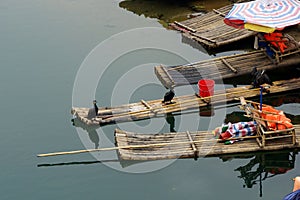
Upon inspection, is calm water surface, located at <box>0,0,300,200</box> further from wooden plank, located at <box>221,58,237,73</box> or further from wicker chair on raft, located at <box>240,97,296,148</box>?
wooden plank, located at <box>221,58,237,73</box>

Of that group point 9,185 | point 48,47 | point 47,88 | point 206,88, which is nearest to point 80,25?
point 48,47

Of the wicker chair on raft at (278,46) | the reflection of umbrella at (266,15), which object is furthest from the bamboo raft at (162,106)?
the reflection of umbrella at (266,15)

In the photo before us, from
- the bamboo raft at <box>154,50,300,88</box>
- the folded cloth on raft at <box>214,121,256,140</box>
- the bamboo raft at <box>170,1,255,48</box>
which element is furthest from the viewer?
the bamboo raft at <box>170,1,255,48</box>

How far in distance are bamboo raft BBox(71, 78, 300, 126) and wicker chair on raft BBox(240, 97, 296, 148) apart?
1.80m

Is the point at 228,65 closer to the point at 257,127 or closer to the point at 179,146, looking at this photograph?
the point at 257,127

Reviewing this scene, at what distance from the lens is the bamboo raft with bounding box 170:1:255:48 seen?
19484mm

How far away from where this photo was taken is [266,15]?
52.4 feet

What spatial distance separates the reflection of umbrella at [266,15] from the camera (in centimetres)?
1568

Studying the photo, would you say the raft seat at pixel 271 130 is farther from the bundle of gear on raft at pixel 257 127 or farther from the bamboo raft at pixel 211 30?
the bamboo raft at pixel 211 30

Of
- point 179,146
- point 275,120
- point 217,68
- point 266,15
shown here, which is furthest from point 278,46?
point 179,146

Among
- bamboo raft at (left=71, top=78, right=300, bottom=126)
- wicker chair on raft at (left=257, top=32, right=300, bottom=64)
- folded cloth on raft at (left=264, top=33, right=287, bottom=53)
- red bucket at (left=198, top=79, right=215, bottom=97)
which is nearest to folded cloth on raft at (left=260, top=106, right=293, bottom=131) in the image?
bamboo raft at (left=71, top=78, right=300, bottom=126)

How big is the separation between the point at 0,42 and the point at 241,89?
1141cm

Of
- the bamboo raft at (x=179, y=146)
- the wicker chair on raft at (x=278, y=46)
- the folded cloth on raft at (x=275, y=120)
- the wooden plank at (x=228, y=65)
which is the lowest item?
the bamboo raft at (x=179, y=146)

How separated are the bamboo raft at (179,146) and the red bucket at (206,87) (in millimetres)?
2063
